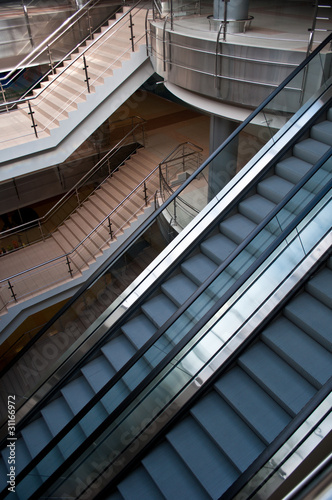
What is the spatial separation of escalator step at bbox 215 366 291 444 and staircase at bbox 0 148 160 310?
161 inches

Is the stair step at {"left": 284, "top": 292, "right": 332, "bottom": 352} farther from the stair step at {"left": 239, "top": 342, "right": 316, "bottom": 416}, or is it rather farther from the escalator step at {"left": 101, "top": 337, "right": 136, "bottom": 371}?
the escalator step at {"left": 101, "top": 337, "right": 136, "bottom": 371}

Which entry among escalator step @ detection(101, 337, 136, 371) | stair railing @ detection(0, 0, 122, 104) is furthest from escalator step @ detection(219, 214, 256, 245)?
stair railing @ detection(0, 0, 122, 104)

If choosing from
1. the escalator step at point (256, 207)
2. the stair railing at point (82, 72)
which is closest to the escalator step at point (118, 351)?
the escalator step at point (256, 207)

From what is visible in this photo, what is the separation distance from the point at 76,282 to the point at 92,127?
2.51 meters

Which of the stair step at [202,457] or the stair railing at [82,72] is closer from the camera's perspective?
the stair step at [202,457]

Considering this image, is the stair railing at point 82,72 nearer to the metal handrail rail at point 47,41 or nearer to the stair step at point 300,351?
the metal handrail rail at point 47,41

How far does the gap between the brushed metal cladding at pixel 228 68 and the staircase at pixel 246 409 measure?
220 cm

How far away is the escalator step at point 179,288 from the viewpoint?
3729 mm

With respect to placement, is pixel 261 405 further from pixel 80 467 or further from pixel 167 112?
pixel 167 112

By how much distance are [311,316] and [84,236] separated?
5.20 m

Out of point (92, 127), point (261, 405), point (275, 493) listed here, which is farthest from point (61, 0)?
point (275, 493)

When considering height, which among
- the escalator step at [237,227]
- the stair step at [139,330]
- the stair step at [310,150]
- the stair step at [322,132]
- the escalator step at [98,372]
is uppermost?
the stair step at [322,132]

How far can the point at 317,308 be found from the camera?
2883 millimetres

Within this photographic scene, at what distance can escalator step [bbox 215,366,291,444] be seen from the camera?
2605mm
